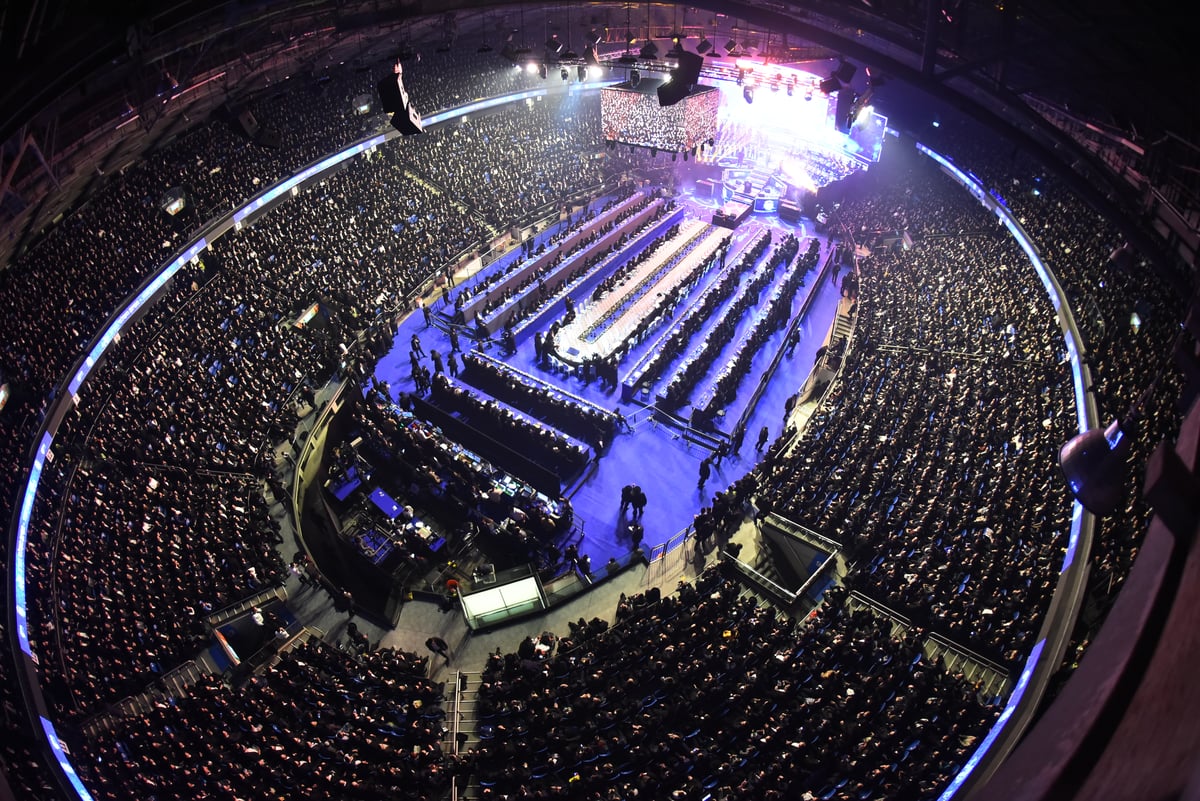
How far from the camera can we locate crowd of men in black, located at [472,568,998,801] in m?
11.3

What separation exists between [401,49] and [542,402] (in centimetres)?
1572

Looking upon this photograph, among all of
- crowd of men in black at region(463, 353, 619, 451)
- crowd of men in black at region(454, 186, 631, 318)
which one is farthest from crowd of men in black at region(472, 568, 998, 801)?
crowd of men in black at region(454, 186, 631, 318)

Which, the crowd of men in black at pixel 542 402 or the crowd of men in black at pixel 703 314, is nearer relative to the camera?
the crowd of men in black at pixel 542 402

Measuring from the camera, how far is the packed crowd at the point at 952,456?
1365 centimetres

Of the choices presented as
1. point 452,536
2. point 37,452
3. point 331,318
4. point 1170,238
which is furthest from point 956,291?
point 37,452

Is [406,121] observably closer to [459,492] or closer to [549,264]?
[459,492]

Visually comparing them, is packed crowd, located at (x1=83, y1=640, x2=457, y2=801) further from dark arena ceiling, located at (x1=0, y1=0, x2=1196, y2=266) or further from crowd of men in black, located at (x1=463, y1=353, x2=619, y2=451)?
dark arena ceiling, located at (x1=0, y1=0, x2=1196, y2=266)

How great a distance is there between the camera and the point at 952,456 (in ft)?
56.0

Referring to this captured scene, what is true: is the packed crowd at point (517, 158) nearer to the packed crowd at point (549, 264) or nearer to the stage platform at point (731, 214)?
the packed crowd at point (549, 264)

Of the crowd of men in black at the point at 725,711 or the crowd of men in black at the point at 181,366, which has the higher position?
the crowd of men in black at the point at 181,366

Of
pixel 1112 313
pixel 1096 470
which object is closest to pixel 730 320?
pixel 1112 313

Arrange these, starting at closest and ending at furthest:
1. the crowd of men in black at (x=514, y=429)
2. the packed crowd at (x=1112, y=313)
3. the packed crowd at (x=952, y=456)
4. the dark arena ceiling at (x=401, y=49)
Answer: the dark arena ceiling at (x=401, y=49) → the packed crowd at (x=1112, y=313) → the packed crowd at (x=952, y=456) → the crowd of men in black at (x=514, y=429)

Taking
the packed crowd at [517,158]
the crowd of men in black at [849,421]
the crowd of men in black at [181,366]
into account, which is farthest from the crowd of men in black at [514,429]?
the packed crowd at [517,158]

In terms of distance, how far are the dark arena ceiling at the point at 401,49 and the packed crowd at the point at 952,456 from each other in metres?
5.66
